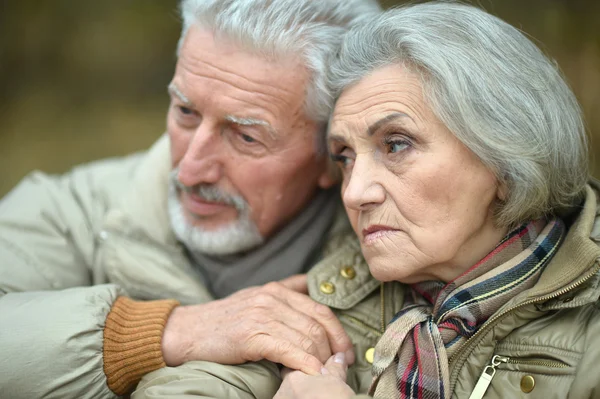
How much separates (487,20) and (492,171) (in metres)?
0.56

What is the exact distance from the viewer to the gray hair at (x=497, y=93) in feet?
7.87

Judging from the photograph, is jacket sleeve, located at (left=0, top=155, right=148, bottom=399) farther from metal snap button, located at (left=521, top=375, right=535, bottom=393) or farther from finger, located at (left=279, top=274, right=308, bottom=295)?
metal snap button, located at (left=521, top=375, right=535, bottom=393)

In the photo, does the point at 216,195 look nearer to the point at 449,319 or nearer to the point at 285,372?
the point at 285,372

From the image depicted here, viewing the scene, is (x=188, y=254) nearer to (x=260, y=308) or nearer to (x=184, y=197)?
(x=184, y=197)

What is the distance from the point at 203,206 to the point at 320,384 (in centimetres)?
111

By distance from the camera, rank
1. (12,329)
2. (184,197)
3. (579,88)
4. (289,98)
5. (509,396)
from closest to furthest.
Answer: (509,396)
(12,329)
(289,98)
(184,197)
(579,88)

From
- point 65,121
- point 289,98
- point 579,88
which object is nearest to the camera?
point 289,98

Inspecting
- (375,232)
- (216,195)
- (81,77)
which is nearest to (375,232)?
(375,232)

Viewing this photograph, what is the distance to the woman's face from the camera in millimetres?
2430

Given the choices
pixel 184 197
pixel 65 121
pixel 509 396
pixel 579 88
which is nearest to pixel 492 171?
pixel 509 396

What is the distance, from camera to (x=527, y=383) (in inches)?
89.7

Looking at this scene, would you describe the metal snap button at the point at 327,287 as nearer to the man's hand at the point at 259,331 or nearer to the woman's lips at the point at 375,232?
the man's hand at the point at 259,331

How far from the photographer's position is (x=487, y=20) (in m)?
2.57

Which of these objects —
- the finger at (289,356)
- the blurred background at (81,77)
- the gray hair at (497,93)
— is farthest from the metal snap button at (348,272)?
the blurred background at (81,77)
